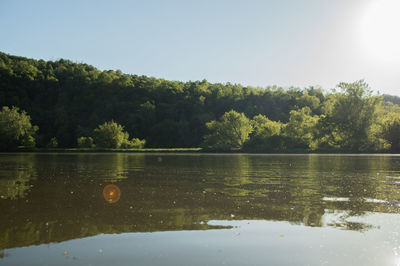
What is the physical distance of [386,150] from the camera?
69.3m

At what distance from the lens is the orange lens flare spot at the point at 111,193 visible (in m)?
11.5

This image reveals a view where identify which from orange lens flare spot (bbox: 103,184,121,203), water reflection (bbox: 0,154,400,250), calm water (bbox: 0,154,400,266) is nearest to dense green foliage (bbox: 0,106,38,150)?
water reflection (bbox: 0,154,400,250)

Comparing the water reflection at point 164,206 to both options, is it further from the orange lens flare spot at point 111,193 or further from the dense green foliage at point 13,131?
the dense green foliage at point 13,131

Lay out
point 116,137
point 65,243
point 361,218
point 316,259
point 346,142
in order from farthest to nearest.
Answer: point 116,137 < point 346,142 < point 361,218 < point 65,243 < point 316,259

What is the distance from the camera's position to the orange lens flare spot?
11518 mm

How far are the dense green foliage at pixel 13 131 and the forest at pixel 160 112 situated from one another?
21cm

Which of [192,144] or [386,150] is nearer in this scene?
[386,150]

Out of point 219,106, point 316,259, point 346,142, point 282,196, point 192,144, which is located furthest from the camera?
point 219,106

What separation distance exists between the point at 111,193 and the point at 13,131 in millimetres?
83303

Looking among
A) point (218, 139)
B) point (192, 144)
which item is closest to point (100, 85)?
point (192, 144)

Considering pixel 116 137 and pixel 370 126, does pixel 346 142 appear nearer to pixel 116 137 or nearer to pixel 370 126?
pixel 370 126

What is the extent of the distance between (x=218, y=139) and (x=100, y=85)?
183ft

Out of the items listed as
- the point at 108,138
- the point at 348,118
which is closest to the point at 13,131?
the point at 108,138

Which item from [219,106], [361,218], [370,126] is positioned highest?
[219,106]
